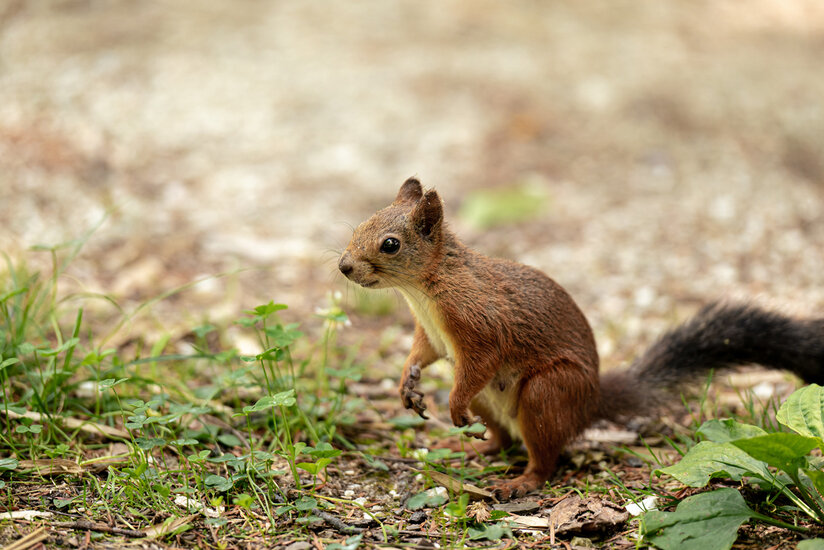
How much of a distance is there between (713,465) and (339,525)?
3.66 feet

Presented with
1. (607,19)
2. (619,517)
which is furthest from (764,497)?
(607,19)

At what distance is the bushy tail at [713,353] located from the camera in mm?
2774

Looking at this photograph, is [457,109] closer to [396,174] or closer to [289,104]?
[396,174]

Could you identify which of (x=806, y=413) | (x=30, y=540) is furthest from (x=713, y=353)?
(x=30, y=540)

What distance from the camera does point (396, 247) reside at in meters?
2.60

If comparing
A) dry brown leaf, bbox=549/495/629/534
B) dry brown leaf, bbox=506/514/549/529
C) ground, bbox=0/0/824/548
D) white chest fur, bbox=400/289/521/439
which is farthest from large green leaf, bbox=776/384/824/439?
ground, bbox=0/0/824/548

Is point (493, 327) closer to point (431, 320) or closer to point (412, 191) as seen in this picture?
point (431, 320)

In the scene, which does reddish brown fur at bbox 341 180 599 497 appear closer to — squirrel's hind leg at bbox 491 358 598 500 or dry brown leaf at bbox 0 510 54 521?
squirrel's hind leg at bbox 491 358 598 500

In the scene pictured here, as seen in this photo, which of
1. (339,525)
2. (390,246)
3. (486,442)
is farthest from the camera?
(486,442)

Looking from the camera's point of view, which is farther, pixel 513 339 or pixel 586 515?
pixel 513 339

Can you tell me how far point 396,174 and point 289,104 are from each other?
4.19ft

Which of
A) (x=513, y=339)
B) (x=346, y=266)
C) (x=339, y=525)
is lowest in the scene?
(x=339, y=525)

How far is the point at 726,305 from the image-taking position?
2.94 metres

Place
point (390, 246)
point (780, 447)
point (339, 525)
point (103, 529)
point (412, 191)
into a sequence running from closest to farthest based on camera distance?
1. point (780, 447)
2. point (103, 529)
3. point (339, 525)
4. point (390, 246)
5. point (412, 191)
